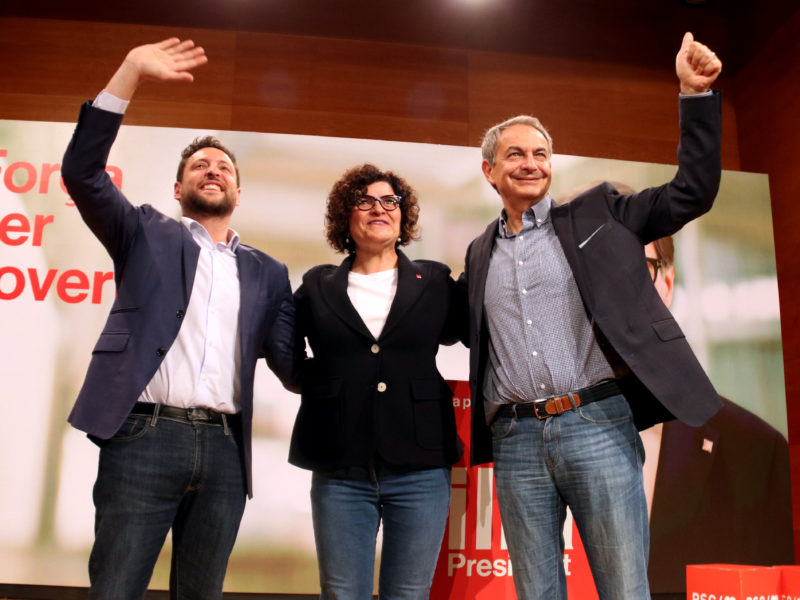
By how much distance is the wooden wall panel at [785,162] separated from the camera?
4.55 m

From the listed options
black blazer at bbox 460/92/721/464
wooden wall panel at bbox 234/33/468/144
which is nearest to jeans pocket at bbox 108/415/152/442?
black blazer at bbox 460/92/721/464

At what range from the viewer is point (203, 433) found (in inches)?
75.2

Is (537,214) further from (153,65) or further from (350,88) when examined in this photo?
(350,88)

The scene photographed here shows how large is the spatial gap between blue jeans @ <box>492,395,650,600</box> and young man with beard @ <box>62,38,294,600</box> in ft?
2.60

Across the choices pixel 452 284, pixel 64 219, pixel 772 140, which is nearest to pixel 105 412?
pixel 452 284

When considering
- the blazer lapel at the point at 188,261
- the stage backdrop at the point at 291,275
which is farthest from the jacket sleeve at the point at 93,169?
the stage backdrop at the point at 291,275

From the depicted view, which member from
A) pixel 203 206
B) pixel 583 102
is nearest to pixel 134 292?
pixel 203 206

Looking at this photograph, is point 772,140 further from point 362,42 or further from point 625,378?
point 625,378

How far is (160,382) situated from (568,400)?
1130 mm

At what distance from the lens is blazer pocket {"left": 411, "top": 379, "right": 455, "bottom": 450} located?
204cm

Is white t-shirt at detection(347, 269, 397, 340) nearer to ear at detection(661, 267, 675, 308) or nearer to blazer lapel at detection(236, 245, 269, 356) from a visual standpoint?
blazer lapel at detection(236, 245, 269, 356)

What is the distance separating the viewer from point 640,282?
6.63 feet

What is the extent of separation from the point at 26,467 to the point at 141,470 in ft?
7.03

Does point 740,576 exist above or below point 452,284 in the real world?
below
